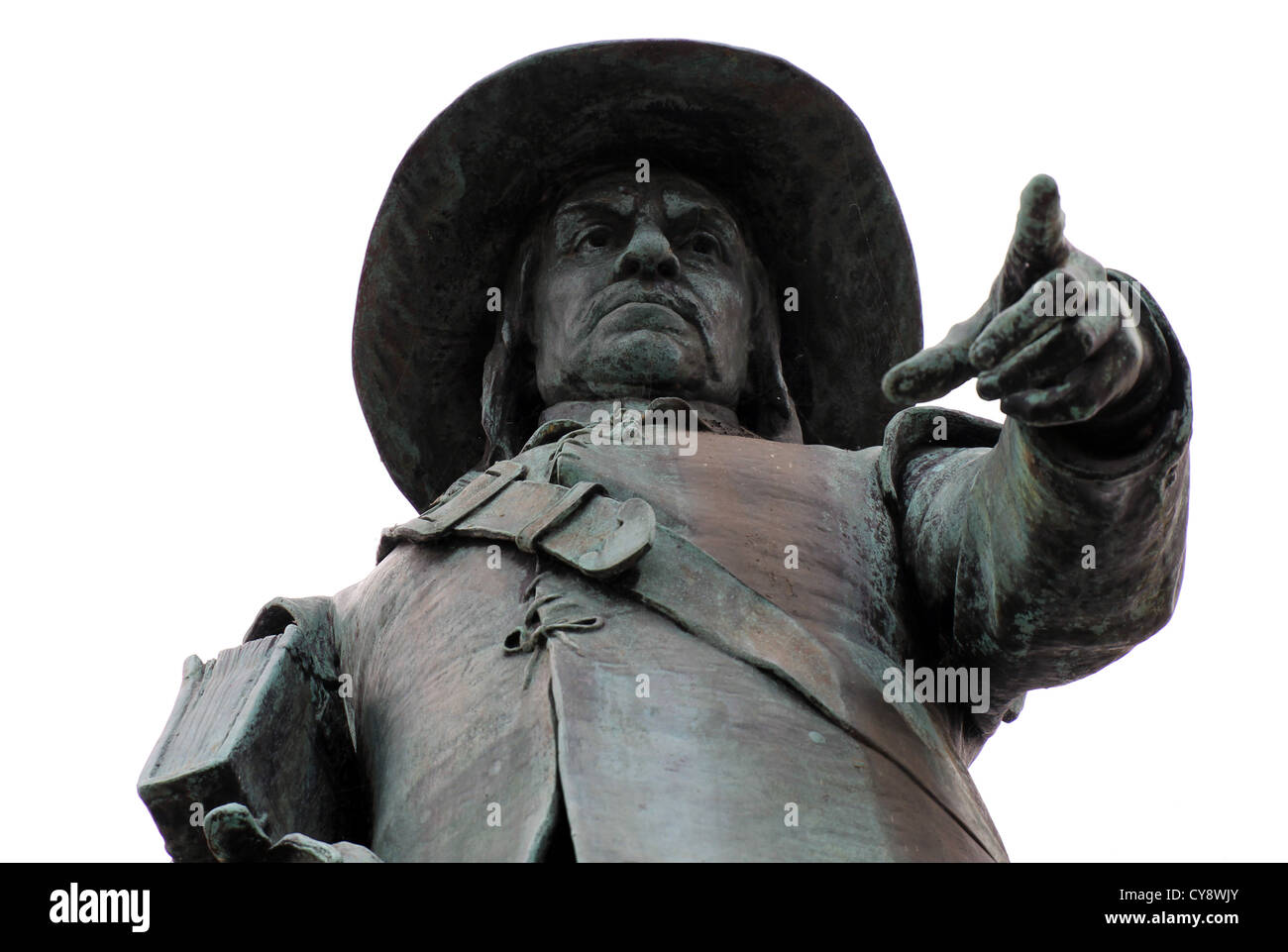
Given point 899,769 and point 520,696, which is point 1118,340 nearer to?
point 899,769

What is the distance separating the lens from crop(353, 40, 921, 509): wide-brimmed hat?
8.95m

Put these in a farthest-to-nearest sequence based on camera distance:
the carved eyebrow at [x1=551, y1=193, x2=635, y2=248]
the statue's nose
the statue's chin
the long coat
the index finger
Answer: the carved eyebrow at [x1=551, y1=193, x2=635, y2=248]
the statue's nose
the statue's chin
the long coat
the index finger

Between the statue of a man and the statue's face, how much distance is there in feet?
0.05

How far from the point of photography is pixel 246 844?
19.3 ft

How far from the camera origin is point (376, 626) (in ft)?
24.8

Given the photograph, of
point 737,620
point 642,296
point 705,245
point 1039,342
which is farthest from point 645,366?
point 1039,342

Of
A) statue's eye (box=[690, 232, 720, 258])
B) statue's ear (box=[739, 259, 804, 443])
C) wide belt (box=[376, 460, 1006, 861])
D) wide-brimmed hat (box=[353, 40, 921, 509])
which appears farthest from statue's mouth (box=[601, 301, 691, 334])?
wide belt (box=[376, 460, 1006, 861])

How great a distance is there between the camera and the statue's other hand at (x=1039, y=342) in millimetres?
5402

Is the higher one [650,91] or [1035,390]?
[650,91]

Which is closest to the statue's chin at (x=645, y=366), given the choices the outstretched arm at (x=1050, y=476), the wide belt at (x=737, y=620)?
the outstretched arm at (x=1050, y=476)

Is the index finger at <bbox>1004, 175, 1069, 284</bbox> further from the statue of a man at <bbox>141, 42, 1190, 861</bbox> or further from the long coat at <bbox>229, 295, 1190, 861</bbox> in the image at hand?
the long coat at <bbox>229, 295, 1190, 861</bbox>
